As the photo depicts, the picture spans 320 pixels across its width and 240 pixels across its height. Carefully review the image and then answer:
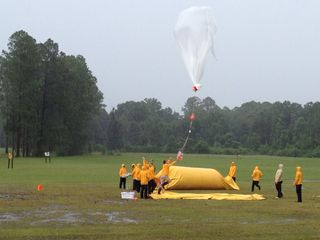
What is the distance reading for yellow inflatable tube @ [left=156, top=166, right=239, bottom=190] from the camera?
31.2 metres

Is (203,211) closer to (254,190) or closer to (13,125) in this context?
(254,190)

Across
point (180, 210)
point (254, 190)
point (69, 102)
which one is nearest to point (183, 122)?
point (69, 102)

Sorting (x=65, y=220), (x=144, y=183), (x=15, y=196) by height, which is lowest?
(x=65, y=220)

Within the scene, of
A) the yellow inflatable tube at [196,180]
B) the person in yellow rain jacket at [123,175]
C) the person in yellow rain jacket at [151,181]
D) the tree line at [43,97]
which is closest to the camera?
the person in yellow rain jacket at [151,181]

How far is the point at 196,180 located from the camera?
31.5 m

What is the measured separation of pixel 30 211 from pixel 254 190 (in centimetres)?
1536

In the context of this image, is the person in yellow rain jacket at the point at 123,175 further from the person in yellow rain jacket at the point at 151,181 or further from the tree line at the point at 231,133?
the tree line at the point at 231,133

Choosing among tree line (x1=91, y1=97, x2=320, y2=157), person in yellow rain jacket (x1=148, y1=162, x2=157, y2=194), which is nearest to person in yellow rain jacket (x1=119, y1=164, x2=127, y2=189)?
person in yellow rain jacket (x1=148, y1=162, x2=157, y2=194)

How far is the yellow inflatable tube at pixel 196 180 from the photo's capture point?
31203 mm

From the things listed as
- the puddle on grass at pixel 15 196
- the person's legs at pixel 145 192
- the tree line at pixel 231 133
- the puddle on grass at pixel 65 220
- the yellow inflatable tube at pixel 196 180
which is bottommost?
the puddle on grass at pixel 65 220

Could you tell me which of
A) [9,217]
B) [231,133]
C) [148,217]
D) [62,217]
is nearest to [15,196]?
[9,217]

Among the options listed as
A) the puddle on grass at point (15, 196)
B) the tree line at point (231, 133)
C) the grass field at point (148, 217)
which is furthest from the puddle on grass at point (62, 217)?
the tree line at point (231, 133)

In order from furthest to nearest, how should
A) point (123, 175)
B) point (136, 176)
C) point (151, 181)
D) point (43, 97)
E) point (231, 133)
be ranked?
point (231, 133) < point (43, 97) < point (123, 175) < point (136, 176) < point (151, 181)

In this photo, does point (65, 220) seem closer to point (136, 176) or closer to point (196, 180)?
point (136, 176)
